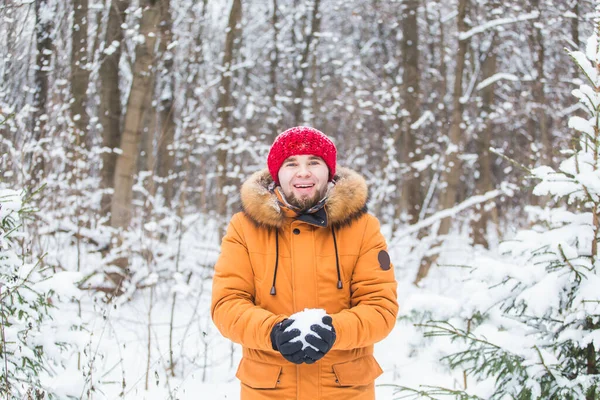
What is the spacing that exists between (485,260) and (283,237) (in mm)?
1285

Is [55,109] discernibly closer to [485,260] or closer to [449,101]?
[485,260]

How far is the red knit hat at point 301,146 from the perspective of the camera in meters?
2.12

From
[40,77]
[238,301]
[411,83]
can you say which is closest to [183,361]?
[238,301]

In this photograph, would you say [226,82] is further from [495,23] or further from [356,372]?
[356,372]

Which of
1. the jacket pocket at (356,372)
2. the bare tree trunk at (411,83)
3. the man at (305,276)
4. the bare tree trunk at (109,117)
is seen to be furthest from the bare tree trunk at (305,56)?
the jacket pocket at (356,372)

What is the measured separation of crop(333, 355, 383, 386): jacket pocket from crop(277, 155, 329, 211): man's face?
2.14ft

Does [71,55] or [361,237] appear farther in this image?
[71,55]

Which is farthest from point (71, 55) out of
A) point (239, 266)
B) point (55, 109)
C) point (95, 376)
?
point (239, 266)

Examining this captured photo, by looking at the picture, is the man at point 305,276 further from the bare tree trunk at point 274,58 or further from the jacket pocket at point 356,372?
the bare tree trunk at point 274,58

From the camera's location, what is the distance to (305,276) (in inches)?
77.3

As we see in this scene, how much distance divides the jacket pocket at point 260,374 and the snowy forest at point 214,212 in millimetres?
970

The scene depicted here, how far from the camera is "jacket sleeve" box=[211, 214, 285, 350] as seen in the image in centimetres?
180

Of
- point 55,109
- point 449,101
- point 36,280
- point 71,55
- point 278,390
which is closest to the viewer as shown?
point 278,390

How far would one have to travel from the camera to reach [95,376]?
4074 mm
